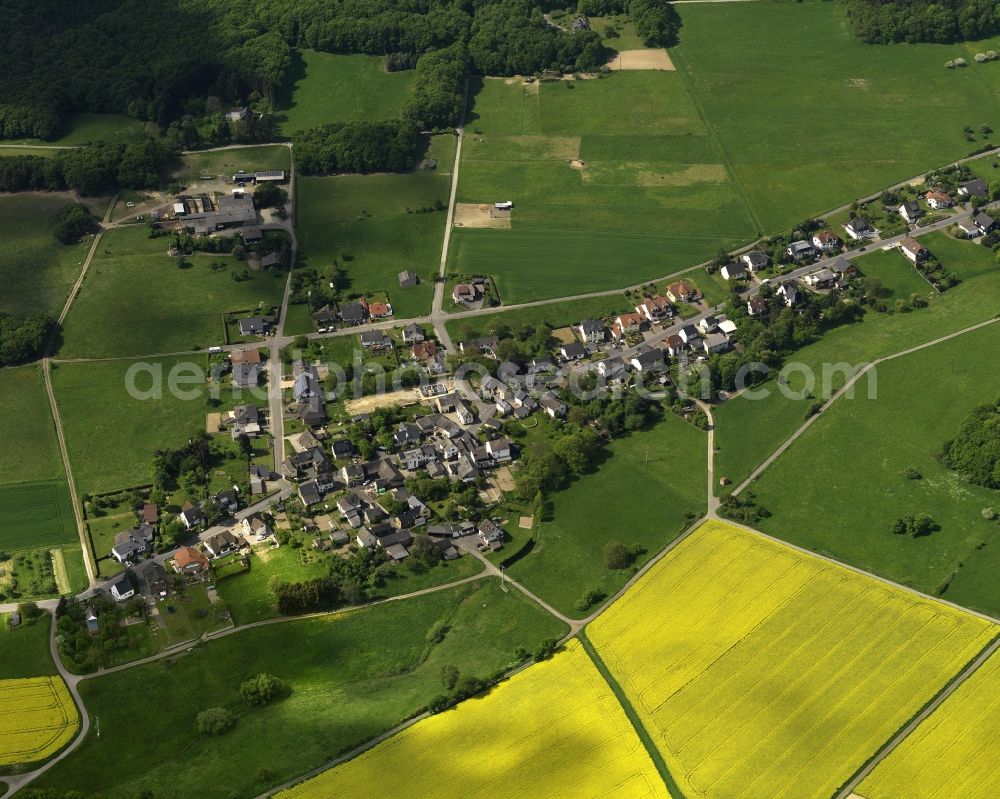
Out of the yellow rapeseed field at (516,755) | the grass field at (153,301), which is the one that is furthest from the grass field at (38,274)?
the yellow rapeseed field at (516,755)

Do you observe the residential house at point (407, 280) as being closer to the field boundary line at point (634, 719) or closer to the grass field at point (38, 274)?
the grass field at point (38, 274)

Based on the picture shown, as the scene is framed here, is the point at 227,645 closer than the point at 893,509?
Yes

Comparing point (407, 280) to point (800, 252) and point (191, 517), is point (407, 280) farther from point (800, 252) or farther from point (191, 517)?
point (800, 252)

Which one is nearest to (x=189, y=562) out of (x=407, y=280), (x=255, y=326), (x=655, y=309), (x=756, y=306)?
(x=255, y=326)

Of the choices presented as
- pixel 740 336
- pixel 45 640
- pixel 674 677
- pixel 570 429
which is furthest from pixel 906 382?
pixel 45 640

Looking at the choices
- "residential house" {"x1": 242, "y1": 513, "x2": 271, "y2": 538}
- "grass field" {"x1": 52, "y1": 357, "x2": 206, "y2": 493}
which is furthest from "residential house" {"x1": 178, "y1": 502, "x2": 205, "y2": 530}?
"grass field" {"x1": 52, "y1": 357, "x2": 206, "y2": 493}

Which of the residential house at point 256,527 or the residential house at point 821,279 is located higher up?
the residential house at point 821,279

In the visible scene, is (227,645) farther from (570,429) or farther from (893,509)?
(893,509)
